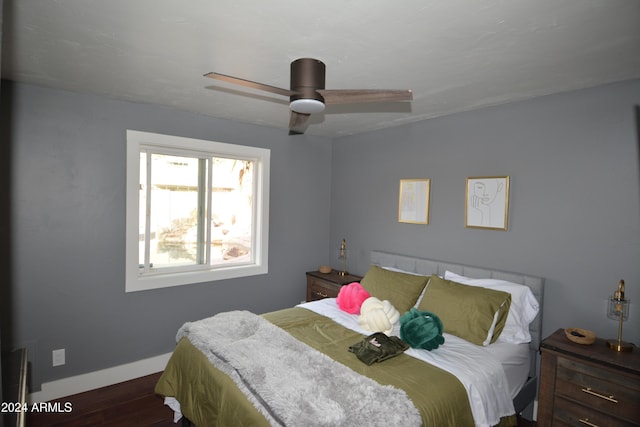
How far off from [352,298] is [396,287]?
16.4 inches

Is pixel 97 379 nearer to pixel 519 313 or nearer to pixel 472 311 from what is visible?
pixel 472 311

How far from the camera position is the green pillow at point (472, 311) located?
2557mm

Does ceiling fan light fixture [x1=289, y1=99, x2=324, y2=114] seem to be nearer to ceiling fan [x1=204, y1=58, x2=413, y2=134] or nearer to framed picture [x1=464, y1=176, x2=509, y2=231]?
ceiling fan [x1=204, y1=58, x2=413, y2=134]

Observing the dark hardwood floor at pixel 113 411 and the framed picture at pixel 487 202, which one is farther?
the framed picture at pixel 487 202

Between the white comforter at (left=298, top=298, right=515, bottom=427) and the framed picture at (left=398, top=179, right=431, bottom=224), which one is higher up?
the framed picture at (left=398, top=179, right=431, bottom=224)

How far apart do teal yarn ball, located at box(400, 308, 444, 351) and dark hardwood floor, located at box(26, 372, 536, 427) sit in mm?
1080

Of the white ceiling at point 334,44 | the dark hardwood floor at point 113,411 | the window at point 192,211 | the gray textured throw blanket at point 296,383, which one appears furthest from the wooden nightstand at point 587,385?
the window at point 192,211

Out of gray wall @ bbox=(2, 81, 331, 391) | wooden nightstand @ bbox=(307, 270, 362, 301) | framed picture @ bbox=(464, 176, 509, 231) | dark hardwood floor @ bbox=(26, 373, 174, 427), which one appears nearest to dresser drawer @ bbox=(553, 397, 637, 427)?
framed picture @ bbox=(464, 176, 509, 231)

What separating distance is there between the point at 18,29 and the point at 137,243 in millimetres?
1866

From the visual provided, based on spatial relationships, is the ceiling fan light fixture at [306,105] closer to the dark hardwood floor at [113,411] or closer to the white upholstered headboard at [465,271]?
the white upholstered headboard at [465,271]

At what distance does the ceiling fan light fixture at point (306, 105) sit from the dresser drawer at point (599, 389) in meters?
2.19

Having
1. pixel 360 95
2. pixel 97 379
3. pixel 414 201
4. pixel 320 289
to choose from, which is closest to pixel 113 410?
pixel 97 379

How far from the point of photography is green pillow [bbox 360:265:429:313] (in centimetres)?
310

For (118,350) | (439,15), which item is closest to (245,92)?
(439,15)
